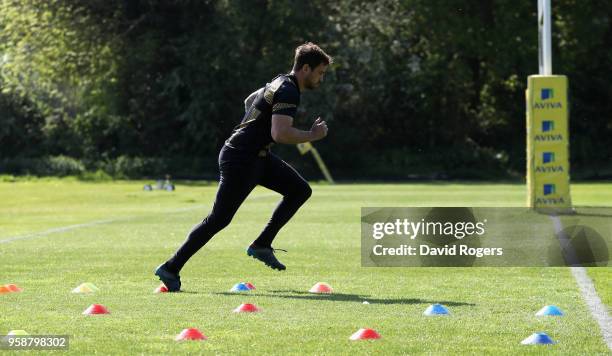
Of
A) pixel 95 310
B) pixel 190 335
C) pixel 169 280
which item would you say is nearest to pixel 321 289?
pixel 169 280

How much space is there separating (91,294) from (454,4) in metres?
40.8

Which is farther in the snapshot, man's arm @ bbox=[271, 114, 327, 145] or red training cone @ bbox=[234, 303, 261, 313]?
man's arm @ bbox=[271, 114, 327, 145]

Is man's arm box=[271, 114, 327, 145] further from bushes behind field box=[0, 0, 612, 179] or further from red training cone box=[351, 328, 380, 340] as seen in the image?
bushes behind field box=[0, 0, 612, 179]

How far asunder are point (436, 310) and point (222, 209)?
227cm

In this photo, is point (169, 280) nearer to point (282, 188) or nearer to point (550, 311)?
point (282, 188)

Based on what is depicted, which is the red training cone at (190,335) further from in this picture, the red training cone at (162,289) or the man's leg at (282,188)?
the man's leg at (282,188)

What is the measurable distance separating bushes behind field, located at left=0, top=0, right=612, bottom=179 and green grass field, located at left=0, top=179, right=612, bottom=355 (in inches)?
1151

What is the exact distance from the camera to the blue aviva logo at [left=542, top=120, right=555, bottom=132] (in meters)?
22.7

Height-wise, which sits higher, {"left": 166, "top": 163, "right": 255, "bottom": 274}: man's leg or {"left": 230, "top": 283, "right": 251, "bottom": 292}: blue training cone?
{"left": 166, "top": 163, "right": 255, "bottom": 274}: man's leg

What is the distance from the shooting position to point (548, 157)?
22.8 meters

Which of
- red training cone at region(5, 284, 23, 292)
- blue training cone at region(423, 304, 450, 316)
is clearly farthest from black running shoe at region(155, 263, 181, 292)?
blue training cone at region(423, 304, 450, 316)

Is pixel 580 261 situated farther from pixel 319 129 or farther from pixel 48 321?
pixel 48 321

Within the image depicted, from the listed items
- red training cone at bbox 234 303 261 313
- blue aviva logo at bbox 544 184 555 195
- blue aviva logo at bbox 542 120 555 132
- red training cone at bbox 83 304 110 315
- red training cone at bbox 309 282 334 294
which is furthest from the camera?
blue aviva logo at bbox 542 120 555 132

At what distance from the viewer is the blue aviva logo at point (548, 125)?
22.7 meters
